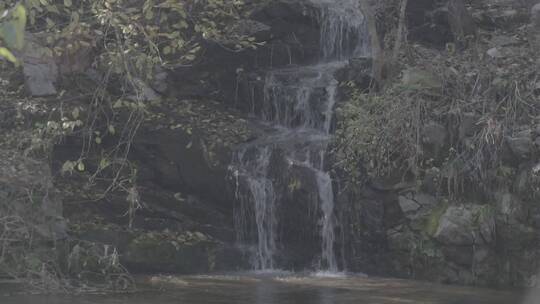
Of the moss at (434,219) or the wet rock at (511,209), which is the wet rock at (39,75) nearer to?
the moss at (434,219)

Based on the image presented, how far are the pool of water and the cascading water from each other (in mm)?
1173

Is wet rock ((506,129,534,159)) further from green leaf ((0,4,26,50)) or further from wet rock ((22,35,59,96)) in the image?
green leaf ((0,4,26,50))

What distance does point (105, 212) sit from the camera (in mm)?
11836

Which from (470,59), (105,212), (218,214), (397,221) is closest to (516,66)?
(470,59)

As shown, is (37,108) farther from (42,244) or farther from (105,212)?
(42,244)

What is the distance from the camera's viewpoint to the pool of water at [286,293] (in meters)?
8.97

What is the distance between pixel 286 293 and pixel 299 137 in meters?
4.16

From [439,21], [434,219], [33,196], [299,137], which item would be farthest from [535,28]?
[33,196]

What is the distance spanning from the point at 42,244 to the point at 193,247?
8.23 ft

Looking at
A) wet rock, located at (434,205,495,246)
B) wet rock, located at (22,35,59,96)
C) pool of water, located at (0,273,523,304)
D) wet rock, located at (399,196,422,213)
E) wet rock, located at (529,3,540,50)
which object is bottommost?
pool of water, located at (0,273,523,304)

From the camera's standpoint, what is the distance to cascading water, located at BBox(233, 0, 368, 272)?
12.0 metres

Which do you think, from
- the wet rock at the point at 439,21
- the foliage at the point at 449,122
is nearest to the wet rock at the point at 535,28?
the foliage at the point at 449,122

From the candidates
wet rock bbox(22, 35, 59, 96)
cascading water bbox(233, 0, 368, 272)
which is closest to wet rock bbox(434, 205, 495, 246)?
cascading water bbox(233, 0, 368, 272)

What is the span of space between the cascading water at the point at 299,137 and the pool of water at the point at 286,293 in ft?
3.85
